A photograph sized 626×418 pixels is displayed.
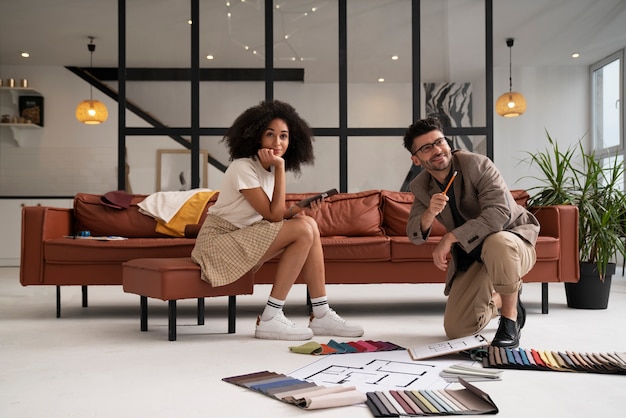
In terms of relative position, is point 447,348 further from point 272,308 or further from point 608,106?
point 608,106

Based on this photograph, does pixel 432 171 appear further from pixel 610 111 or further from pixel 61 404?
pixel 610 111

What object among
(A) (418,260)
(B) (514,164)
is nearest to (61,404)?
(A) (418,260)

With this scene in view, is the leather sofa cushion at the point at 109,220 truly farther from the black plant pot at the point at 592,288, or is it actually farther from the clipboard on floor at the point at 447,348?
the black plant pot at the point at 592,288

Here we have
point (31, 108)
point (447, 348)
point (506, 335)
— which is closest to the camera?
point (447, 348)

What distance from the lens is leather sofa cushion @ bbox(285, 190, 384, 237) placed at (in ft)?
14.9

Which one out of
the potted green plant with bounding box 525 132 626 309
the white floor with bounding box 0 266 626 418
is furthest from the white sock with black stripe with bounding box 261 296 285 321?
the potted green plant with bounding box 525 132 626 309

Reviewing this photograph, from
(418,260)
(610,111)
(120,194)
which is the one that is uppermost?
(610,111)

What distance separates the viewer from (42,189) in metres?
9.34

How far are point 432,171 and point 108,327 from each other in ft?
6.10

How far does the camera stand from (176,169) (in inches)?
225

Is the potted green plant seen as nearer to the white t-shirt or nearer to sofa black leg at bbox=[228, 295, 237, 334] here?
the white t-shirt

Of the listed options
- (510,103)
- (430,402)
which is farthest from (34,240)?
(510,103)

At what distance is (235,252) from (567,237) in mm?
2027

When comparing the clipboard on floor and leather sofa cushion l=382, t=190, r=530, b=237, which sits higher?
leather sofa cushion l=382, t=190, r=530, b=237
